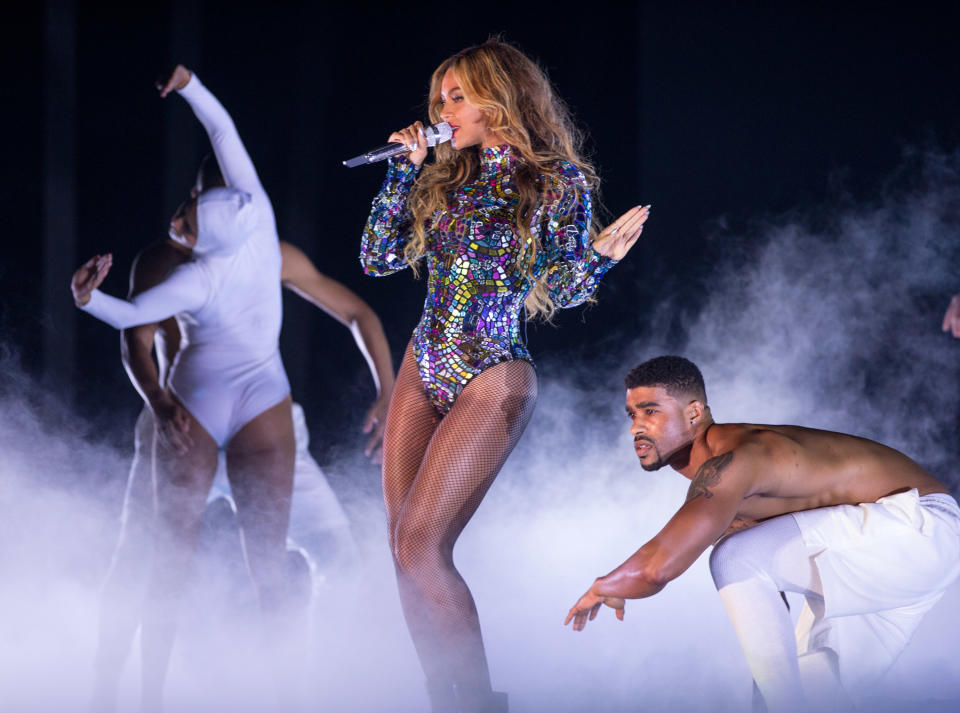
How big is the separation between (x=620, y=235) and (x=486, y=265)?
1.25 feet

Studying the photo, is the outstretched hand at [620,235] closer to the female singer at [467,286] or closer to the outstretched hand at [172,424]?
the female singer at [467,286]

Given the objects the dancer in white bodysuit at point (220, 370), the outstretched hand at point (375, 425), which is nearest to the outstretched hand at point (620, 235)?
the outstretched hand at point (375, 425)

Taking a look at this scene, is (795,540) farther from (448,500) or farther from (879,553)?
(448,500)

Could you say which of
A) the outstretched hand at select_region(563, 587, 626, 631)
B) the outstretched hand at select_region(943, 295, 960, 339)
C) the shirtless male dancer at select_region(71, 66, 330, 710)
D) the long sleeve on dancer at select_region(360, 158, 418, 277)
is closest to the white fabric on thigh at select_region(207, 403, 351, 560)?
the shirtless male dancer at select_region(71, 66, 330, 710)

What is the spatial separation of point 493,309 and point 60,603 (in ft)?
6.46

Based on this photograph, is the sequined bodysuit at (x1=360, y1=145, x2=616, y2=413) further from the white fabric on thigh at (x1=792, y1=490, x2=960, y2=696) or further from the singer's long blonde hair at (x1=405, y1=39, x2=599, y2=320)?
the white fabric on thigh at (x1=792, y1=490, x2=960, y2=696)

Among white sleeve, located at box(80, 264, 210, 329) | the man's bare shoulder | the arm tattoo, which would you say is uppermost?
white sleeve, located at box(80, 264, 210, 329)

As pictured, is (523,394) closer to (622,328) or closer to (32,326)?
(622,328)

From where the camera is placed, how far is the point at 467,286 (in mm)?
2455

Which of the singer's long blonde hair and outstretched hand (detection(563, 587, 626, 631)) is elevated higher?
the singer's long blonde hair

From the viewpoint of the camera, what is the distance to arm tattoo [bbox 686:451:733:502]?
7.15 ft

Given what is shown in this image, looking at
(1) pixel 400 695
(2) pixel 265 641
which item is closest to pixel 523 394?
(1) pixel 400 695

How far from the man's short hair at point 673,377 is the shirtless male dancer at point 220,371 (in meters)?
1.46

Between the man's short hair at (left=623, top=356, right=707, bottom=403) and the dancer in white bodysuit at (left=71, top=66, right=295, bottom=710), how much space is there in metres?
1.46
